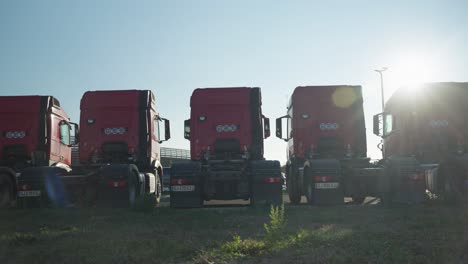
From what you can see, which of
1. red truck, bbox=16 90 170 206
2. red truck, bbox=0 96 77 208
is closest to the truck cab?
red truck, bbox=16 90 170 206

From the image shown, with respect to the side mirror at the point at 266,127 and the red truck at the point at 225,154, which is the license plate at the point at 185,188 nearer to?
the red truck at the point at 225,154

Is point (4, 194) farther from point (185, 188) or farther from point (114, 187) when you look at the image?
point (185, 188)

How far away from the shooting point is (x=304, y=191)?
15.8 metres

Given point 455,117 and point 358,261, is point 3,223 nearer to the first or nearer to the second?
point 358,261

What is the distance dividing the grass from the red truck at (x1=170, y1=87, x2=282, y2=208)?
2.82m

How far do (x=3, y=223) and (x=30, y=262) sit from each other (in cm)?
521

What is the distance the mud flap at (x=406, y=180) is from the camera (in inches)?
567

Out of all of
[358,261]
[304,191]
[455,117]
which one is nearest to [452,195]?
[455,117]

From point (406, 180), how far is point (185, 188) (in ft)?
20.6

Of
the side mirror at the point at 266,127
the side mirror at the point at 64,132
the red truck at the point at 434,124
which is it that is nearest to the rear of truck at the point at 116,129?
the side mirror at the point at 64,132

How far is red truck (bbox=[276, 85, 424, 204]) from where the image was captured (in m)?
14.7

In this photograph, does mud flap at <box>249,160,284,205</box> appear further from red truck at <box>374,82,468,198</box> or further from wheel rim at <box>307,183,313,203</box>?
red truck at <box>374,82,468,198</box>

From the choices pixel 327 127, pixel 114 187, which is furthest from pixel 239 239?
pixel 327 127

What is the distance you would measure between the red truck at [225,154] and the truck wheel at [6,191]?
5.21m
